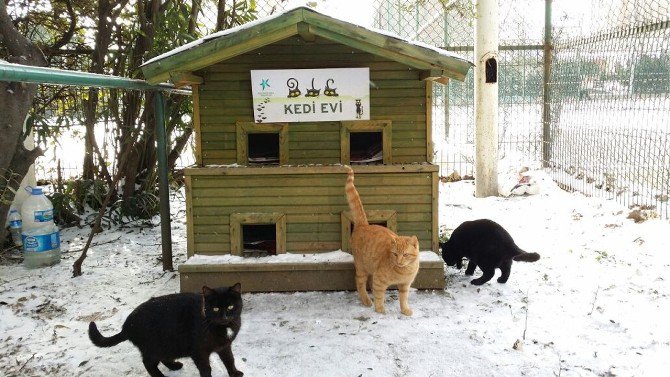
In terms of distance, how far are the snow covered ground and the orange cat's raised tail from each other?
619mm

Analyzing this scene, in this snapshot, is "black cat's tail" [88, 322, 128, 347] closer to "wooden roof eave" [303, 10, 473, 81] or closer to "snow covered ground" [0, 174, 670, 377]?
"snow covered ground" [0, 174, 670, 377]

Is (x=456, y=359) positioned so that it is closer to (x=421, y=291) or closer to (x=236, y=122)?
(x=421, y=291)

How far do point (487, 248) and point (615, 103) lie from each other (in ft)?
10.9

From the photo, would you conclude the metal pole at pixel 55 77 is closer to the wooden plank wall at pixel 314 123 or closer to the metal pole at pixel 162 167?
the metal pole at pixel 162 167

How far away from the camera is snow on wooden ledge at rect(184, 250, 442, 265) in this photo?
4.15 metres

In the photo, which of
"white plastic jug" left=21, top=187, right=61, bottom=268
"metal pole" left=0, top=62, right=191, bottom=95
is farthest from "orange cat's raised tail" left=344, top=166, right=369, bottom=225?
"white plastic jug" left=21, top=187, right=61, bottom=268

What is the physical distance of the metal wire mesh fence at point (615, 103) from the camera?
554 cm

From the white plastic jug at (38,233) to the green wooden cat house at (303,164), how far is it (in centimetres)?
153

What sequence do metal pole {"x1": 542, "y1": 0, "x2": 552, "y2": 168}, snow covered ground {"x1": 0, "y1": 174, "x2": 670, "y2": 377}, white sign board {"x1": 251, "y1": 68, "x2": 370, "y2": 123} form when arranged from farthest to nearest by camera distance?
metal pole {"x1": 542, "y1": 0, "x2": 552, "y2": 168}, white sign board {"x1": 251, "y1": 68, "x2": 370, "y2": 123}, snow covered ground {"x1": 0, "y1": 174, "x2": 670, "y2": 377}

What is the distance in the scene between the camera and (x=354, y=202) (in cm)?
399

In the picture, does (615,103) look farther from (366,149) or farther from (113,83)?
(113,83)

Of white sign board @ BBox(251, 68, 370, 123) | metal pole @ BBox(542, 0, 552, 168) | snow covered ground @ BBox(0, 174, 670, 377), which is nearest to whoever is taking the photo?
snow covered ground @ BBox(0, 174, 670, 377)

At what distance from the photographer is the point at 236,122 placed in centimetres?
421

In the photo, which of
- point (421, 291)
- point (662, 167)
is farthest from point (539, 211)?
point (421, 291)
